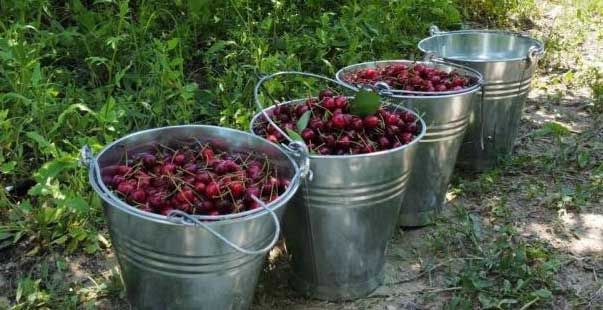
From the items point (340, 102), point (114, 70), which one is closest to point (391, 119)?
point (340, 102)

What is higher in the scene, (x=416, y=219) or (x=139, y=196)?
(x=139, y=196)

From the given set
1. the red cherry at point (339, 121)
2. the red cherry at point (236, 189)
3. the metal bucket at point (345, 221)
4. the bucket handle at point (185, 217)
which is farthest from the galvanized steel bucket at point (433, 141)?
the bucket handle at point (185, 217)

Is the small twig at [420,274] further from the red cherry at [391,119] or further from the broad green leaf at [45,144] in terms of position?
the broad green leaf at [45,144]

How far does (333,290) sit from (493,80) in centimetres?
146

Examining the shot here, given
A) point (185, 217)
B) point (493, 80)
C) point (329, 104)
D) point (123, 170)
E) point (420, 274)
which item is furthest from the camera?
point (493, 80)

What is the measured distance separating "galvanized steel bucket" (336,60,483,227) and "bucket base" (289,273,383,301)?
1.87 feet

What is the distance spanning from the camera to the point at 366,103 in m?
2.68

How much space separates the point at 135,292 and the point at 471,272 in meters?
1.31

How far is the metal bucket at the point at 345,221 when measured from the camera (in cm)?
247

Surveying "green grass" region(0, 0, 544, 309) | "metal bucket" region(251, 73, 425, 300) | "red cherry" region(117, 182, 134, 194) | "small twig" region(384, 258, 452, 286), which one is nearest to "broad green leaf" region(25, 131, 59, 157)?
"green grass" region(0, 0, 544, 309)

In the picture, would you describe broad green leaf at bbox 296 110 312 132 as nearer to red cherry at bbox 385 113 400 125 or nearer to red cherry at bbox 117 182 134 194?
red cherry at bbox 385 113 400 125

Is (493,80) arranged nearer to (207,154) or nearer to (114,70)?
(207,154)

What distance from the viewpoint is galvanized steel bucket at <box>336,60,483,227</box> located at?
3.02 m

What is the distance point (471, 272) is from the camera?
9.35 feet
